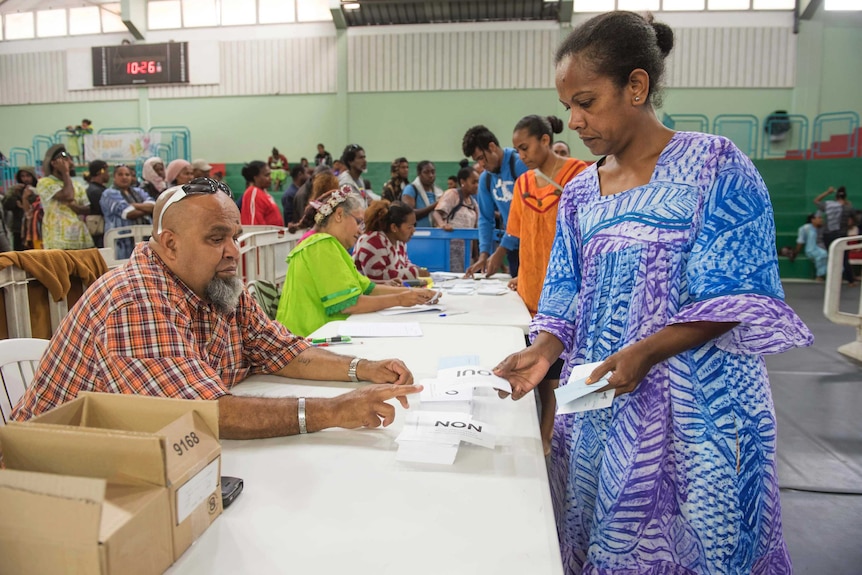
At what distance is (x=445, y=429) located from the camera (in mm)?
1302

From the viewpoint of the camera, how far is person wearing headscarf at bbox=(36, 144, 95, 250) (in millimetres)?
4602

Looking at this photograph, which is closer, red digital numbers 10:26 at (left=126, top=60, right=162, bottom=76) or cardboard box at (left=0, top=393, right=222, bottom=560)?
cardboard box at (left=0, top=393, right=222, bottom=560)

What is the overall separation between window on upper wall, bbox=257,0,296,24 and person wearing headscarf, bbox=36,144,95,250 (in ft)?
24.1

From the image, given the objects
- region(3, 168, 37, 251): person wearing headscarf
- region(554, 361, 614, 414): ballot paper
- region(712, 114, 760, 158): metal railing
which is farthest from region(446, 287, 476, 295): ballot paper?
region(712, 114, 760, 158): metal railing

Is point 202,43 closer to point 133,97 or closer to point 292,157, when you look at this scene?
point 133,97

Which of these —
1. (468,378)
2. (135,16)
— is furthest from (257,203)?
(135,16)

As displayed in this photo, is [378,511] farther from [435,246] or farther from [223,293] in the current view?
[435,246]

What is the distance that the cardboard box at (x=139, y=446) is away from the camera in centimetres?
77

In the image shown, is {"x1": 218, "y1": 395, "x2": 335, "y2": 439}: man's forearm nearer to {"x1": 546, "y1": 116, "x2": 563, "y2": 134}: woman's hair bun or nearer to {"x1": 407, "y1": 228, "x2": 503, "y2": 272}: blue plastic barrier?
{"x1": 546, "y1": 116, "x2": 563, "y2": 134}: woman's hair bun

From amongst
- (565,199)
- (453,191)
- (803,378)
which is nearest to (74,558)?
(565,199)

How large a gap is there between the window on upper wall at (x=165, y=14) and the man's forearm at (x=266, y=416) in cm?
1190

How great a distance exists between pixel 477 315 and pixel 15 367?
5.72 ft

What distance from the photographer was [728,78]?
10414 millimetres

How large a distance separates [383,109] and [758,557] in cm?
1076
